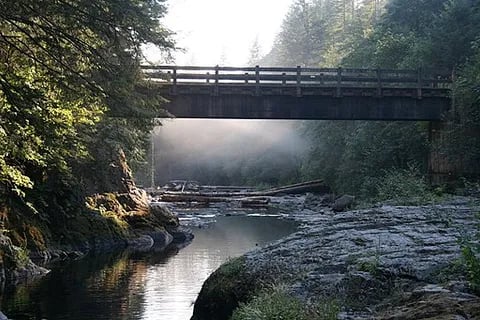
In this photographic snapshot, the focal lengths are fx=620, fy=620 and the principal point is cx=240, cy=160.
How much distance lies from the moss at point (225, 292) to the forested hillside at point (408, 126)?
14303mm

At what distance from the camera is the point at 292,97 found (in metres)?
27.2

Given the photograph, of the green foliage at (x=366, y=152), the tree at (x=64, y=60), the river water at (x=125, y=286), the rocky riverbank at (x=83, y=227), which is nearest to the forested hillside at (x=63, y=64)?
the tree at (x=64, y=60)

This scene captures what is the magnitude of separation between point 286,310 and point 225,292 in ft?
11.0

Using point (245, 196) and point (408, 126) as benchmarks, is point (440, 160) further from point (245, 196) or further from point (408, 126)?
point (245, 196)

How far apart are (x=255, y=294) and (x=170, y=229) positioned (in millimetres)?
16793

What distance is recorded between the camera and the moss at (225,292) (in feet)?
31.4

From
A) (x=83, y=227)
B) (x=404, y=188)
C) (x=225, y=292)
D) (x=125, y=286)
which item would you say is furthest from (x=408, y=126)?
(x=225, y=292)

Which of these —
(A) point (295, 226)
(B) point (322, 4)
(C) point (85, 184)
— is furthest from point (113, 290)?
(B) point (322, 4)

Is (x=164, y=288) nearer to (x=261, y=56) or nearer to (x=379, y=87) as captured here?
(x=379, y=87)

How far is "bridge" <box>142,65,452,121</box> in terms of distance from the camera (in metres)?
26.6

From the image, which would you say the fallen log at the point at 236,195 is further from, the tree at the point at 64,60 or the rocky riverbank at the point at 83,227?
the tree at the point at 64,60

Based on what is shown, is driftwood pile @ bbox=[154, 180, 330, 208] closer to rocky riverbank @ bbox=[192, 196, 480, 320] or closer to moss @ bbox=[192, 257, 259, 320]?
rocky riverbank @ bbox=[192, 196, 480, 320]

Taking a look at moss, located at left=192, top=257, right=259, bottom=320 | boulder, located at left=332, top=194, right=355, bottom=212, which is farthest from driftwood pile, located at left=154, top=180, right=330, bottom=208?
moss, located at left=192, top=257, right=259, bottom=320

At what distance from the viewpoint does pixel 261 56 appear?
398ft
